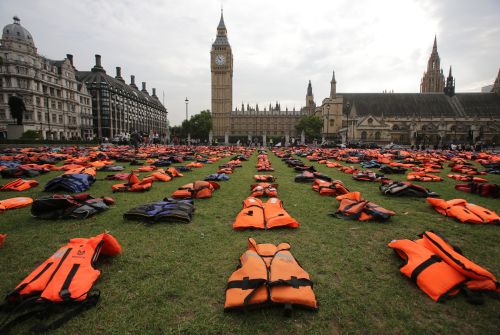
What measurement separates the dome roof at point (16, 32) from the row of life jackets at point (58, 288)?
70.7 metres

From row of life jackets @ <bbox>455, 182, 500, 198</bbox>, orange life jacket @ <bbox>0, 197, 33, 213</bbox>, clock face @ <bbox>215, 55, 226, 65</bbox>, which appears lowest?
orange life jacket @ <bbox>0, 197, 33, 213</bbox>

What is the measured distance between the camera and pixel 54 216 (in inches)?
209

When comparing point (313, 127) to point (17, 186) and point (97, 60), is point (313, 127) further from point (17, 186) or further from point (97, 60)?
point (17, 186)

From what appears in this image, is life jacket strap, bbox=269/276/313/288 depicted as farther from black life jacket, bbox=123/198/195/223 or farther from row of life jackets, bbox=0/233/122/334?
black life jacket, bbox=123/198/195/223

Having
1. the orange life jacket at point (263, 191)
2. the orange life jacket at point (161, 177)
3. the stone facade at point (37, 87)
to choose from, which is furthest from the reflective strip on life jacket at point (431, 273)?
the stone facade at point (37, 87)

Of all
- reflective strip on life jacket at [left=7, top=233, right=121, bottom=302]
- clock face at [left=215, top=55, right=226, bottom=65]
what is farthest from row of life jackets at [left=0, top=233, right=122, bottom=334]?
clock face at [left=215, top=55, right=226, bottom=65]

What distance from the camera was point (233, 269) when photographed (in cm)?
350

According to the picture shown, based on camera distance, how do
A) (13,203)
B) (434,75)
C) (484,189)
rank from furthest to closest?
(434,75) → (484,189) → (13,203)

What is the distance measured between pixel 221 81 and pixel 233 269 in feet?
341

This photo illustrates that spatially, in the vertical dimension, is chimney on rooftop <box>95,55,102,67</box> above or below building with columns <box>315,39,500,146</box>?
above

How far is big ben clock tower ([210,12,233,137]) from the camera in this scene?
9744cm

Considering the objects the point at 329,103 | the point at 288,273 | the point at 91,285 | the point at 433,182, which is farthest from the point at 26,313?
the point at 329,103

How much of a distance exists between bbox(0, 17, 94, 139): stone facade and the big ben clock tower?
158ft

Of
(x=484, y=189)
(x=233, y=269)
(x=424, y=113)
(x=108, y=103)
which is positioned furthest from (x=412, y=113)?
(x=108, y=103)
